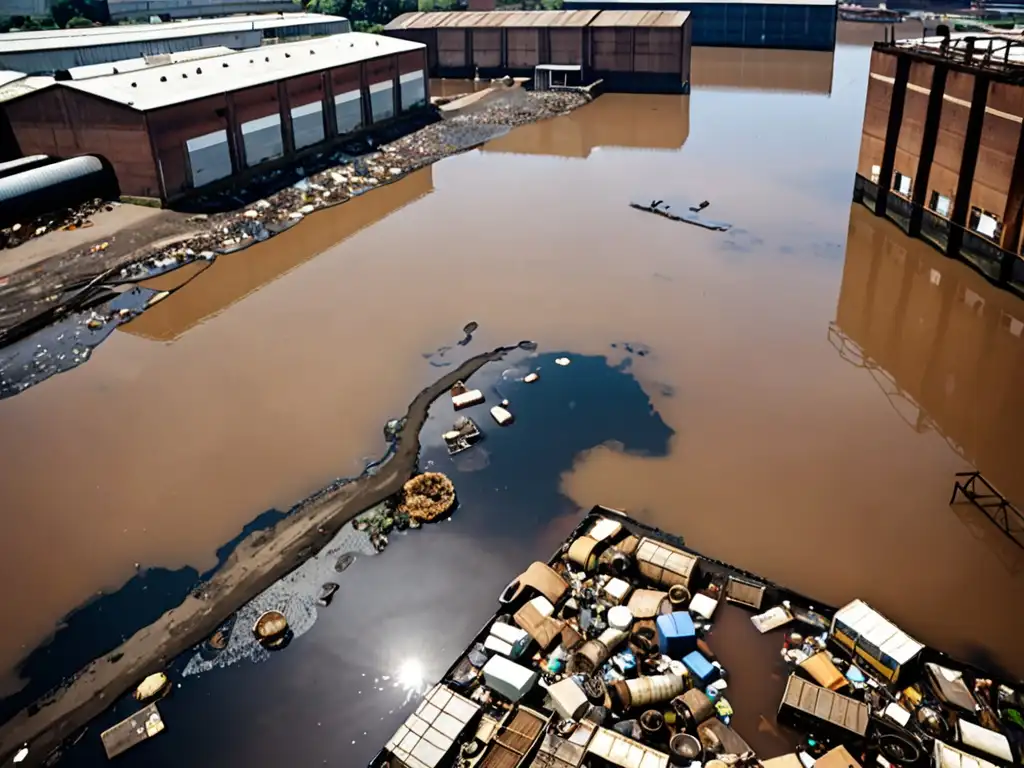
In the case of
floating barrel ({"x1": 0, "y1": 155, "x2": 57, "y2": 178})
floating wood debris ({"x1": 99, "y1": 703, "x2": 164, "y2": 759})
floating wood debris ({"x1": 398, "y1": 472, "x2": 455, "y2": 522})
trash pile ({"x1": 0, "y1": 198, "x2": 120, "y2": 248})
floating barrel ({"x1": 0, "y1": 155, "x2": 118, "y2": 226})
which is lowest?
floating wood debris ({"x1": 99, "y1": 703, "x2": 164, "y2": 759})

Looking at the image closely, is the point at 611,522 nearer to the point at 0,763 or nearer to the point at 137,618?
the point at 137,618

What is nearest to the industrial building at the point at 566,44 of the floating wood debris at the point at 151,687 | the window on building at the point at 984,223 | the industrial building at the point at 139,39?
the industrial building at the point at 139,39

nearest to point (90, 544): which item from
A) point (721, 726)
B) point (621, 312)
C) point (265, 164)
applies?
point (721, 726)

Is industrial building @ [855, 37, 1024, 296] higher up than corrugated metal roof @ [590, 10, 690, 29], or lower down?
lower down

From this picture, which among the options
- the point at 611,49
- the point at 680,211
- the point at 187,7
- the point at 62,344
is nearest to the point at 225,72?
the point at 62,344

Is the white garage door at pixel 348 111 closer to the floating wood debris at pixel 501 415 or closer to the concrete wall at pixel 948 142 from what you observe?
the concrete wall at pixel 948 142

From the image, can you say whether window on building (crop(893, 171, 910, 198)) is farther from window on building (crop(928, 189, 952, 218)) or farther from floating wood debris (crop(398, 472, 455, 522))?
floating wood debris (crop(398, 472, 455, 522))

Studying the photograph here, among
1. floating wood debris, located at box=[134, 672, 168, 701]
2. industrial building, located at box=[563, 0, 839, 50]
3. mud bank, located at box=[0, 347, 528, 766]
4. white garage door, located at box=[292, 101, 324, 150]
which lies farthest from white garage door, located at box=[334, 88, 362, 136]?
industrial building, located at box=[563, 0, 839, 50]

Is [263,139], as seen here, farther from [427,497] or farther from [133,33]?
[133,33]
